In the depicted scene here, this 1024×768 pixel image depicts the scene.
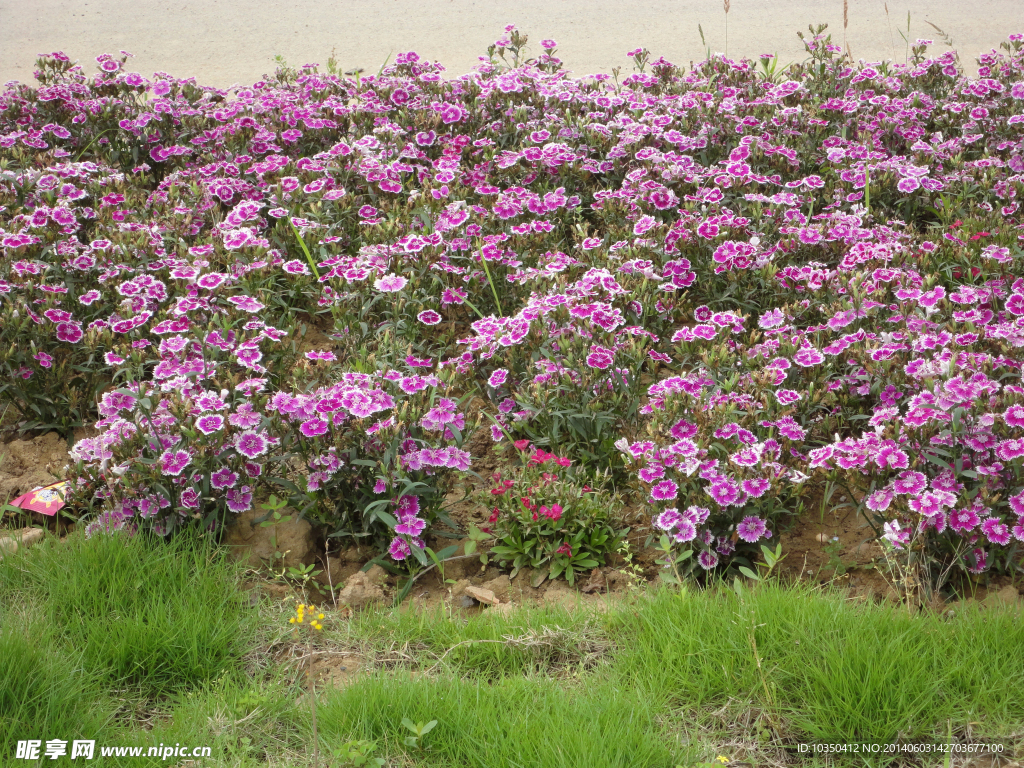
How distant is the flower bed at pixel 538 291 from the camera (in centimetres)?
287

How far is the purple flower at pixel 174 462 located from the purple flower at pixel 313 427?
0.38m

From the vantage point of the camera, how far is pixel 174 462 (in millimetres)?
2812

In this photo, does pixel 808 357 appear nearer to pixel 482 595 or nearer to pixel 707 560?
pixel 707 560

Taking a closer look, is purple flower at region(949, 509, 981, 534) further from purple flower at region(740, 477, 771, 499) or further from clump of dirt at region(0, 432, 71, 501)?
clump of dirt at region(0, 432, 71, 501)

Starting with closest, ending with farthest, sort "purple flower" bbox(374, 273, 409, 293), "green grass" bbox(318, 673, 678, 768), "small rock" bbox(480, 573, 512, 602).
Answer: "green grass" bbox(318, 673, 678, 768) → "small rock" bbox(480, 573, 512, 602) → "purple flower" bbox(374, 273, 409, 293)

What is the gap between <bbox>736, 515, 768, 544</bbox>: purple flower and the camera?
2797 mm

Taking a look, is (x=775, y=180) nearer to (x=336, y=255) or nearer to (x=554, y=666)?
(x=336, y=255)

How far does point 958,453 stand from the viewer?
2805 mm

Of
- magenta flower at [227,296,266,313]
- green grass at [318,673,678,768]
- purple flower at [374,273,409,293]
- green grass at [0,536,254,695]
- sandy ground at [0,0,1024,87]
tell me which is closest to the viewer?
green grass at [318,673,678,768]

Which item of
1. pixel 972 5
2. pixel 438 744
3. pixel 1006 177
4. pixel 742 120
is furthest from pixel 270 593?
pixel 972 5

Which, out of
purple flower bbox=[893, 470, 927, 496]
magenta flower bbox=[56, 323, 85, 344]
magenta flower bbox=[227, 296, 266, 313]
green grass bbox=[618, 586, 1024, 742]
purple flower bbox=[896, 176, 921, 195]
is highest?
purple flower bbox=[896, 176, 921, 195]

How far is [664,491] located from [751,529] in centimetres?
30

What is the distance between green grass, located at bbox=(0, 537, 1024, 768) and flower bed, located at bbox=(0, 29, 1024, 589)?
303 mm

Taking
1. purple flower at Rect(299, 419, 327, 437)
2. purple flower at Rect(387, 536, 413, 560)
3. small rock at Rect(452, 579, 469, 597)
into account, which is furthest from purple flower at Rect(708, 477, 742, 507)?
purple flower at Rect(299, 419, 327, 437)
